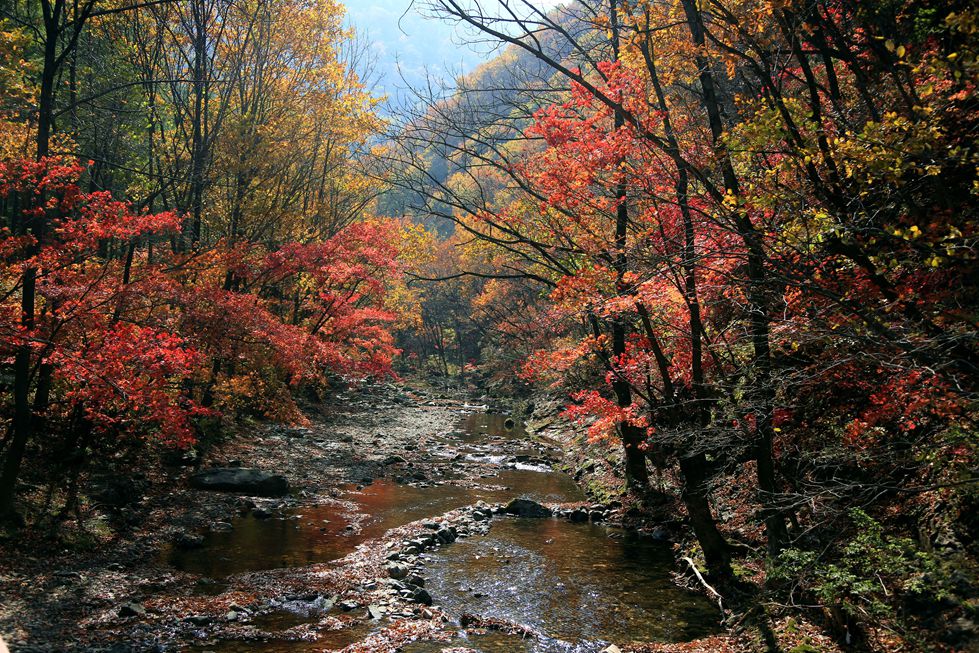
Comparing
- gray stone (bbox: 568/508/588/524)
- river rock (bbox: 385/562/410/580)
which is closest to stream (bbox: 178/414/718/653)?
gray stone (bbox: 568/508/588/524)

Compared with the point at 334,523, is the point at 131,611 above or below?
above

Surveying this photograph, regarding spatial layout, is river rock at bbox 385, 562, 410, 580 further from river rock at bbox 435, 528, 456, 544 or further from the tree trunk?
the tree trunk

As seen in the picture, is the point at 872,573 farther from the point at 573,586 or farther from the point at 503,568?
the point at 503,568

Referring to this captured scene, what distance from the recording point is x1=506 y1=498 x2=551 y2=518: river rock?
1323cm

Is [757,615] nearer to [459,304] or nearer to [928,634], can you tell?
[928,634]

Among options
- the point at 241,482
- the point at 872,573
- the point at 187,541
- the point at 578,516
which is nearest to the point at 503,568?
the point at 578,516

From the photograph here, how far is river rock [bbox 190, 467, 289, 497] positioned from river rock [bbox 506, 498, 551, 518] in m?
5.31

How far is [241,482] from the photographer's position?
45.2 feet

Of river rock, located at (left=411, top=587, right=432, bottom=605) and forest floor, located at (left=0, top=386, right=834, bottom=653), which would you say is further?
river rock, located at (left=411, top=587, right=432, bottom=605)

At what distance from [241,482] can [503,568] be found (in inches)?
276

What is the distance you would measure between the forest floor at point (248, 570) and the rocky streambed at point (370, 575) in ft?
0.11

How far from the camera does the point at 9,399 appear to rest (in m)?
10.9

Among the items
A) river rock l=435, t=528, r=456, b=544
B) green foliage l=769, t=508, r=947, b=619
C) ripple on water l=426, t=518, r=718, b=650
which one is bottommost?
ripple on water l=426, t=518, r=718, b=650

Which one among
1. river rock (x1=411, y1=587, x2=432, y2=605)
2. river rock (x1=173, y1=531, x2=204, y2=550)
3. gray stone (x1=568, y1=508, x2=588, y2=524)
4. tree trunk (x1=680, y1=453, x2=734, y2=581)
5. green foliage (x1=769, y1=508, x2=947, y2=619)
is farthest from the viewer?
gray stone (x1=568, y1=508, x2=588, y2=524)
